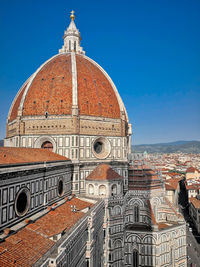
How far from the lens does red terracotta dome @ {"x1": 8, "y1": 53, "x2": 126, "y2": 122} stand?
2420cm

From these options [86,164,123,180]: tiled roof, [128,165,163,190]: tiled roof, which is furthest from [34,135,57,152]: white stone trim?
[128,165,163,190]: tiled roof

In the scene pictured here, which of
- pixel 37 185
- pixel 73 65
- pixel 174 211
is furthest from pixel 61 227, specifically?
pixel 73 65

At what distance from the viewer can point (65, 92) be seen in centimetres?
2445

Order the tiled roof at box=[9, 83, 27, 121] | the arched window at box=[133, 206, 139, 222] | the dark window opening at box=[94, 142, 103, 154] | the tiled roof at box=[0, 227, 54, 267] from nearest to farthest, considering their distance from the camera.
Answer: the tiled roof at box=[0, 227, 54, 267], the arched window at box=[133, 206, 139, 222], the dark window opening at box=[94, 142, 103, 154], the tiled roof at box=[9, 83, 27, 121]

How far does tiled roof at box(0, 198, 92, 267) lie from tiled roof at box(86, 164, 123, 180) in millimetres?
5840

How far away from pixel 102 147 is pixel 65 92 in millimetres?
7014

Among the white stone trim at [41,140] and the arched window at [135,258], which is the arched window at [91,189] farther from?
the arched window at [135,258]

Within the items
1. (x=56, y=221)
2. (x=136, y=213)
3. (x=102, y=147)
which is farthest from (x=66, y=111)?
(x=136, y=213)

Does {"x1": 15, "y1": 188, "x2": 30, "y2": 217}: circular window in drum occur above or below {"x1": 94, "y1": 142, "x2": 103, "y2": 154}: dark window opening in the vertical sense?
below

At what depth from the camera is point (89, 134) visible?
938 inches

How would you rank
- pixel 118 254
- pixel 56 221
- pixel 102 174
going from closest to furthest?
pixel 56 221
pixel 102 174
pixel 118 254

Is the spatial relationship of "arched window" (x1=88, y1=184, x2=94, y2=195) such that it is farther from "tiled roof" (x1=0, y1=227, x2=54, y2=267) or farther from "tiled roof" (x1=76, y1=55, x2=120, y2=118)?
"tiled roof" (x1=0, y1=227, x2=54, y2=267)

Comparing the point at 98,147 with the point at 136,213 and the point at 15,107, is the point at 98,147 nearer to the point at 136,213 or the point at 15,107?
the point at 136,213

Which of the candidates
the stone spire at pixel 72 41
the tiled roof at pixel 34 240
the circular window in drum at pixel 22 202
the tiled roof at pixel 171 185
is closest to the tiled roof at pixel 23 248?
the tiled roof at pixel 34 240
